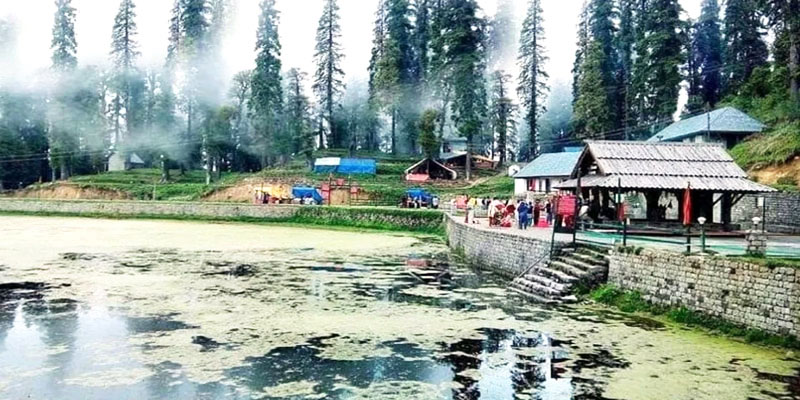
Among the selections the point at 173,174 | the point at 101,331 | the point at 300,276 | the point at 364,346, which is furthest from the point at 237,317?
the point at 173,174

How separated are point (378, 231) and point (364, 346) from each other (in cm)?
2423

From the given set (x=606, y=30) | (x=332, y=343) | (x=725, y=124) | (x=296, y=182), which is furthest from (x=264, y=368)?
(x=606, y=30)

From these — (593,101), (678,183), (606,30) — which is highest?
(606,30)

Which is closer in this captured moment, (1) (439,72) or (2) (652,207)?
(2) (652,207)

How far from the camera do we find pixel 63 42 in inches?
2421

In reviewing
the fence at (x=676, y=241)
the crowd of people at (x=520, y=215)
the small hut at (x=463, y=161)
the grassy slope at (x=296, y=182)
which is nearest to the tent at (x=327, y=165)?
the grassy slope at (x=296, y=182)

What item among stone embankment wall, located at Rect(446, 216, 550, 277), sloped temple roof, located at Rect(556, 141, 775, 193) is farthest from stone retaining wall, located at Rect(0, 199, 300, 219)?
sloped temple roof, located at Rect(556, 141, 775, 193)

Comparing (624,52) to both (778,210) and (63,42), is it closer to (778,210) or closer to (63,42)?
(778,210)

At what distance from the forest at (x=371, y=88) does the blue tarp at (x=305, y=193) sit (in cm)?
1075

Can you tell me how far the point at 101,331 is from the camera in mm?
11359

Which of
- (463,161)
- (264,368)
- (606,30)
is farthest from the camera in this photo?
(463,161)

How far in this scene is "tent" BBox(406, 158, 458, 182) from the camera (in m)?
51.5

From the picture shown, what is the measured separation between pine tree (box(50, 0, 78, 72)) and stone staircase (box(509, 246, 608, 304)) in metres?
56.6

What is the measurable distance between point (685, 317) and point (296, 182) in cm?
3923
